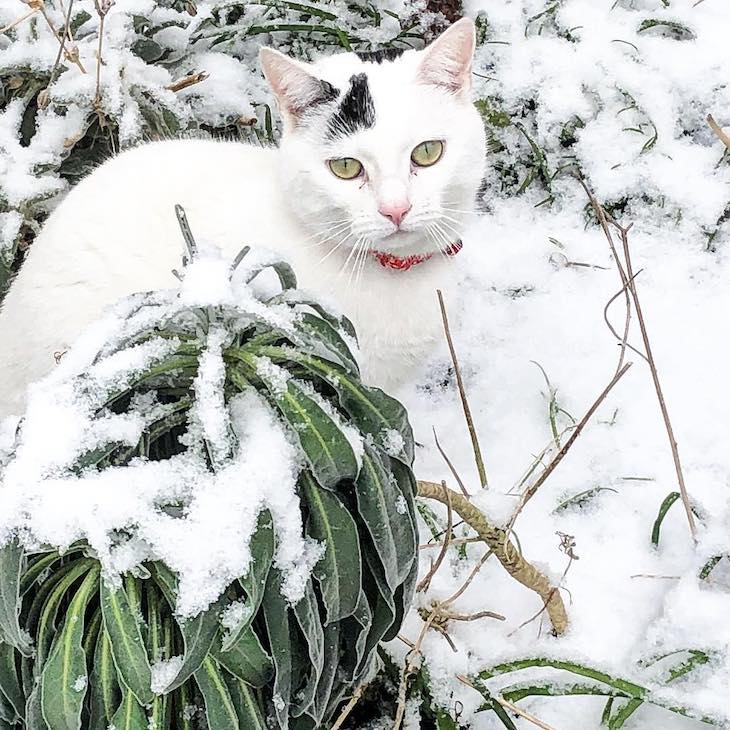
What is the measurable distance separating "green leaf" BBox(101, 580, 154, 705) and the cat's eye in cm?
83

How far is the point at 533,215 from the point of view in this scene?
7.60 ft

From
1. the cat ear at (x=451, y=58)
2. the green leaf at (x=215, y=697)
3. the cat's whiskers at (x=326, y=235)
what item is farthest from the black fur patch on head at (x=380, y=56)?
the green leaf at (x=215, y=697)

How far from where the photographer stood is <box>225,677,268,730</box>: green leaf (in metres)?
0.94

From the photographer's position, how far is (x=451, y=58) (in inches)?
57.7

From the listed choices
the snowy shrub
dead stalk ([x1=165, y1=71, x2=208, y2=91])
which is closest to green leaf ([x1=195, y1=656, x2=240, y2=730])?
the snowy shrub

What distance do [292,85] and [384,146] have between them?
0.23 meters

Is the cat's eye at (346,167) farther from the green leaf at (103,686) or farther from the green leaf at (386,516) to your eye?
the green leaf at (103,686)

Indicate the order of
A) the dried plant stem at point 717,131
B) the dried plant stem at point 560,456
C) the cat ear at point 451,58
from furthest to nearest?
the cat ear at point 451,58 < the dried plant stem at point 717,131 < the dried plant stem at point 560,456

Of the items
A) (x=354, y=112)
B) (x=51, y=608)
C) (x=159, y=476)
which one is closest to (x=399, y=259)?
(x=354, y=112)

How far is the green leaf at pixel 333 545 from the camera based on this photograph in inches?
36.6

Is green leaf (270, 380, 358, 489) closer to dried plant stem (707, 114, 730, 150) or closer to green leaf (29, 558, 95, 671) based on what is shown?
green leaf (29, 558, 95, 671)

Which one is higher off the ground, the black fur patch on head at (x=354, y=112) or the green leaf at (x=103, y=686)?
the black fur patch on head at (x=354, y=112)

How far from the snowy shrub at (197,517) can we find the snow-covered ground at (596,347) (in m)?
0.42

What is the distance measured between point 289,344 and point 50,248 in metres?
0.80
